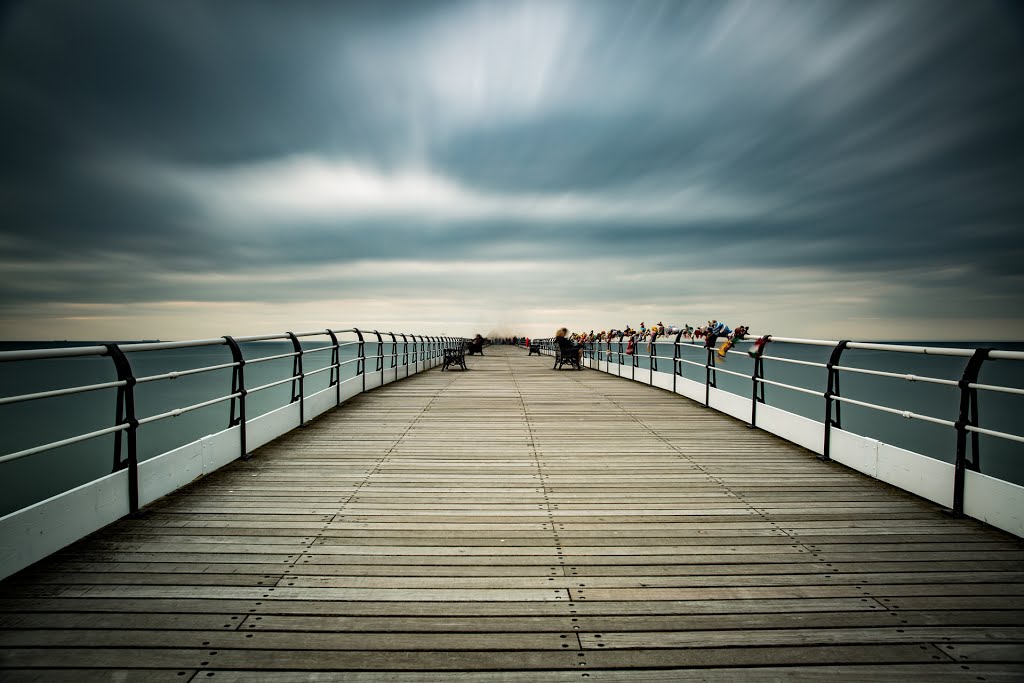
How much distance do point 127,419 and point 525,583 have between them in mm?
3073

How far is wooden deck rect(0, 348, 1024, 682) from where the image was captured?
2.32 meters

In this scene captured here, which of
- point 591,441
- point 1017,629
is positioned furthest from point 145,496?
point 1017,629

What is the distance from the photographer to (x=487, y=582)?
2973 millimetres

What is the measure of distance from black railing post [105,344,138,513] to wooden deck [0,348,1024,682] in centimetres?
31

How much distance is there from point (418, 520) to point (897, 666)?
108 inches

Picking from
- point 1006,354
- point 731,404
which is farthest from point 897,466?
point 731,404

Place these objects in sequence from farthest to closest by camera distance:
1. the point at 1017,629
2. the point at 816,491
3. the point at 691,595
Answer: the point at 816,491 → the point at 691,595 → the point at 1017,629

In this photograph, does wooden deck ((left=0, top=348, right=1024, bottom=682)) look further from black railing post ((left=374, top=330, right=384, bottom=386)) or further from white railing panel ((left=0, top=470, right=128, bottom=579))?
black railing post ((left=374, top=330, right=384, bottom=386))

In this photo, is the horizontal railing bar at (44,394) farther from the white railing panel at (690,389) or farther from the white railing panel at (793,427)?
the white railing panel at (690,389)

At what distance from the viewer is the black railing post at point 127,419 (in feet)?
12.7

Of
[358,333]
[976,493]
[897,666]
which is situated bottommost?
[897,666]

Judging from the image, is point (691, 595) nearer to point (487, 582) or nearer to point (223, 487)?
point (487, 582)

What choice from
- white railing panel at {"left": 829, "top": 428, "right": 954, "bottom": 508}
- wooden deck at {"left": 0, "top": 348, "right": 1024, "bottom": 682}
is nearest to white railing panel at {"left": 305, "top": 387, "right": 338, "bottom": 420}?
wooden deck at {"left": 0, "top": 348, "right": 1024, "bottom": 682}

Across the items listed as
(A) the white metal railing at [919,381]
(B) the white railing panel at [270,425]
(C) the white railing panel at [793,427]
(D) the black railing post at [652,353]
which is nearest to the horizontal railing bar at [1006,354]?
(A) the white metal railing at [919,381]
